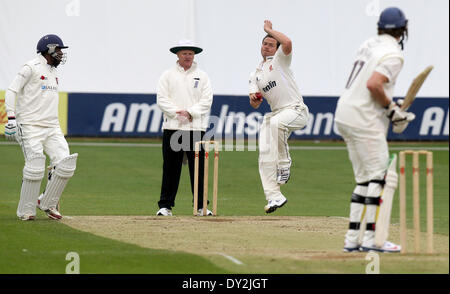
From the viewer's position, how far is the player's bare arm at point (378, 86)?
7.34 metres

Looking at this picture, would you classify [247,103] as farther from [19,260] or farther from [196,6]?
[19,260]

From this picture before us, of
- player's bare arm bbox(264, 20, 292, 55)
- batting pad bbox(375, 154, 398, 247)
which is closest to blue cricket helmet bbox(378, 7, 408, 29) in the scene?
batting pad bbox(375, 154, 398, 247)

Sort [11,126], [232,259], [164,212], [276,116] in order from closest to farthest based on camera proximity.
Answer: [232,259]
[11,126]
[276,116]
[164,212]

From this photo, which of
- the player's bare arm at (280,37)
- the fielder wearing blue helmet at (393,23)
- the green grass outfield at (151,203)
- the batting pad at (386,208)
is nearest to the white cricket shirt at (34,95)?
the green grass outfield at (151,203)

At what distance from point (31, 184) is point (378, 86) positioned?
14.2 ft

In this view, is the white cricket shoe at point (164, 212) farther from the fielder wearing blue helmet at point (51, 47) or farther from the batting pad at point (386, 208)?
the batting pad at point (386, 208)

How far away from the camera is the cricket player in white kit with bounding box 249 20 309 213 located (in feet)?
33.6

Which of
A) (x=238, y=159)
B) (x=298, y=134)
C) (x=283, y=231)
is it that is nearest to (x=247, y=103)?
(x=298, y=134)

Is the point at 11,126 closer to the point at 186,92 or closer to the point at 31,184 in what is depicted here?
the point at 31,184

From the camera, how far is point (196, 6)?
23688 millimetres

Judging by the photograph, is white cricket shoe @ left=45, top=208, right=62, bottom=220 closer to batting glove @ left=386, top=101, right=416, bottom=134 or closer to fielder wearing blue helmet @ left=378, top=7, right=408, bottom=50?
batting glove @ left=386, top=101, right=416, bottom=134

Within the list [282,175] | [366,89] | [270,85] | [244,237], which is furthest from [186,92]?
[366,89]

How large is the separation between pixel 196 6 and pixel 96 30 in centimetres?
259

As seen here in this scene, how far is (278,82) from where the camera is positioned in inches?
403
